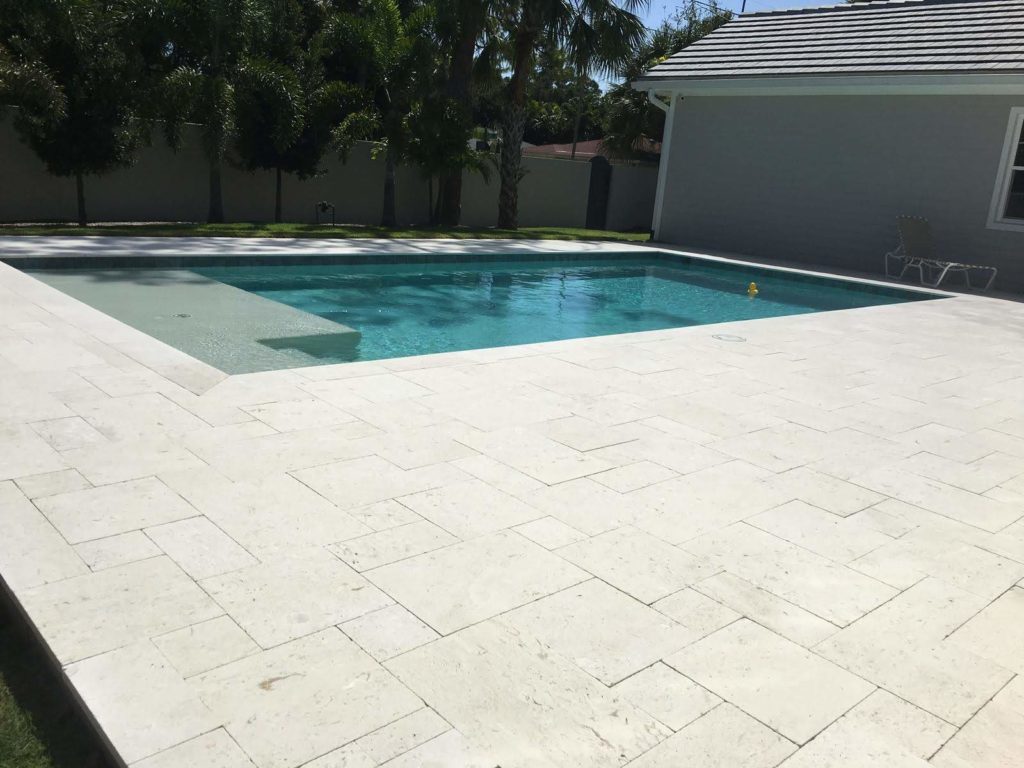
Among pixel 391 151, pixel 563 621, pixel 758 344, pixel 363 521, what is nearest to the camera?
pixel 563 621

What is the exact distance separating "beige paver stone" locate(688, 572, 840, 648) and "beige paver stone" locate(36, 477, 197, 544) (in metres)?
1.85

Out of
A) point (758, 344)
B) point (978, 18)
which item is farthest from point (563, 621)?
point (978, 18)

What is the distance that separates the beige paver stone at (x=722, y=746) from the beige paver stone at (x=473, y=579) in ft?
2.40

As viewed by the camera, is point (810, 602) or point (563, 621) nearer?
point (563, 621)

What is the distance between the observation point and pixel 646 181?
2222 cm

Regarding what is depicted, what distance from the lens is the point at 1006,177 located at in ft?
39.6

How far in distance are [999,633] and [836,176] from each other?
12389 mm

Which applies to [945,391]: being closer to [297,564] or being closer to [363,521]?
[363,521]

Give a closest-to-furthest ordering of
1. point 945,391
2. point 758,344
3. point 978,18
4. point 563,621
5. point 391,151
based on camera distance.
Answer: point 563,621
point 945,391
point 758,344
point 978,18
point 391,151

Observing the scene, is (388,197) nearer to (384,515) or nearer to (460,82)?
(460,82)

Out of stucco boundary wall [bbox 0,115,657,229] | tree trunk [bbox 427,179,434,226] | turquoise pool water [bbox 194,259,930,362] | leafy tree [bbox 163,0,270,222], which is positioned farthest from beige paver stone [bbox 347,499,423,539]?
tree trunk [bbox 427,179,434,226]

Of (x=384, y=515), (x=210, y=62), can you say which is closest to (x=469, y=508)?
(x=384, y=515)

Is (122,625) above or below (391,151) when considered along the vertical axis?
below

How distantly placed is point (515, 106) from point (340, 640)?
1575cm
